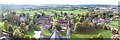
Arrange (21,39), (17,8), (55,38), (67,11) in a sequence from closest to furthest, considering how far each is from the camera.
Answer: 1. (55,38)
2. (21,39)
3. (17,8)
4. (67,11)

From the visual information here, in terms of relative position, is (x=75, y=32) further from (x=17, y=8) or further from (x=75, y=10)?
(x=75, y=10)

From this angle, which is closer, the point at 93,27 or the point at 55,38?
the point at 55,38

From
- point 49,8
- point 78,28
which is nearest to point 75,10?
point 49,8

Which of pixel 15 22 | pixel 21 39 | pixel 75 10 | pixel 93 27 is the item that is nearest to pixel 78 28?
pixel 93 27
